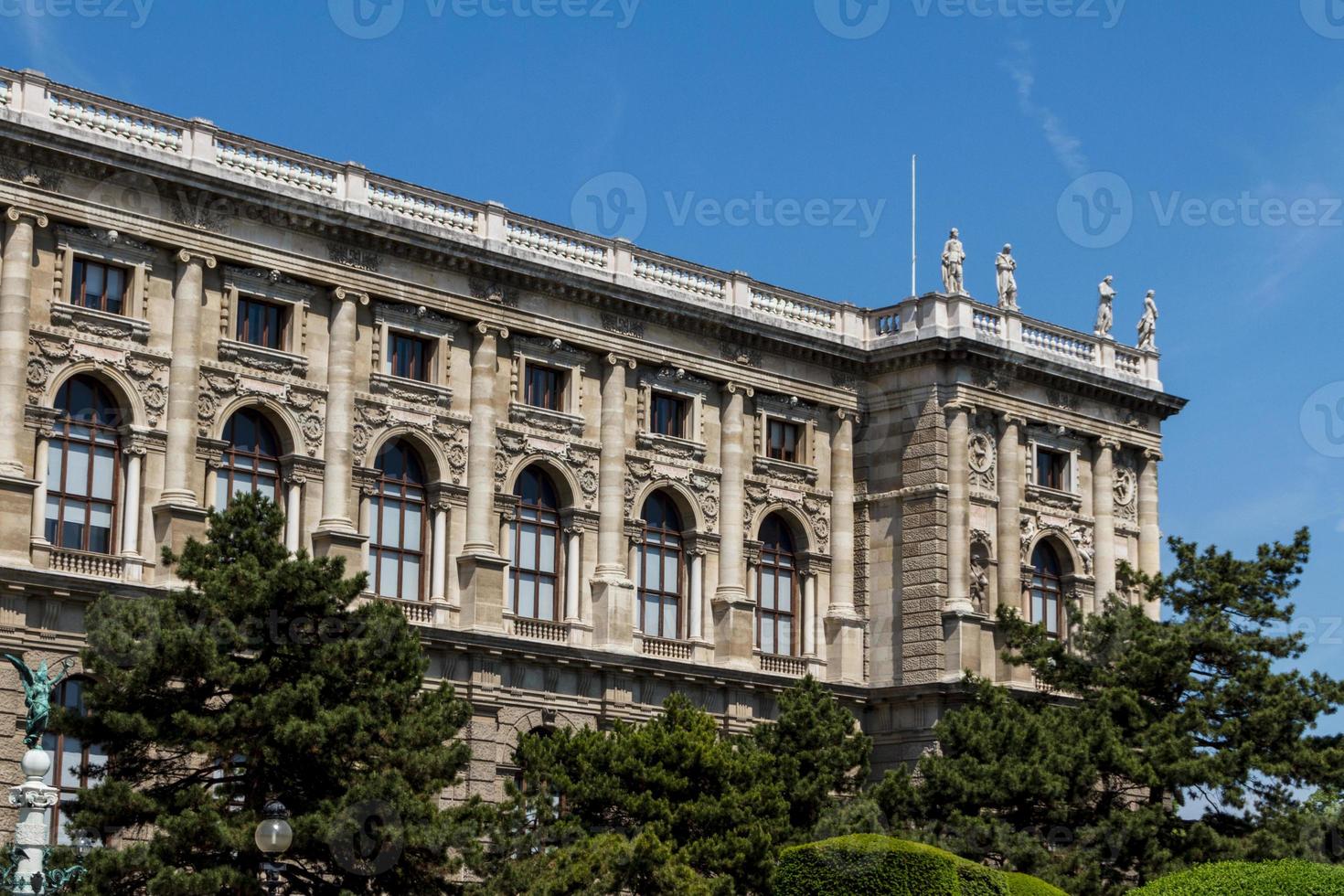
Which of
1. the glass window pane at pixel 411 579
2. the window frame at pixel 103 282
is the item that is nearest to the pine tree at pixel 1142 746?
the glass window pane at pixel 411 579

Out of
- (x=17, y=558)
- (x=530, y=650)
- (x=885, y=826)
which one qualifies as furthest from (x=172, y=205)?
(x=885, y=826)

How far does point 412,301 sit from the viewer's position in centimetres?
5175

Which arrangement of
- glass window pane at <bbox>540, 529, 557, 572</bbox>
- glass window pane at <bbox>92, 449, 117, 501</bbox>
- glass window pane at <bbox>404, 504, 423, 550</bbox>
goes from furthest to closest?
glass window pane at <bbox>540, 529, 557, 572</bbox>
glass window pane at <bbox>404, 504, 423, 550</bbox>
glass window pane at <bbox>92, 449, 117, 501</bbox>

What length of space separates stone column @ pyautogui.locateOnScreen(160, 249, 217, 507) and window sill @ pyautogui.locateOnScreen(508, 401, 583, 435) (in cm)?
827

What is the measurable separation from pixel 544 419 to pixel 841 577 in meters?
9.92

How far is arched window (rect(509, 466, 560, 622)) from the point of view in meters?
53.4

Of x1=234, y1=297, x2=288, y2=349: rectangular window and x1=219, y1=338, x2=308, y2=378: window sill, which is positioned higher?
x1=234, y1=297, x2=288, y2=349: rectangular window

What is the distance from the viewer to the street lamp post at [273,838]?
29766 mm

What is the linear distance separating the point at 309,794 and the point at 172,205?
47.7 ft

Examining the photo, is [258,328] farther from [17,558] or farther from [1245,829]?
[1245,829]

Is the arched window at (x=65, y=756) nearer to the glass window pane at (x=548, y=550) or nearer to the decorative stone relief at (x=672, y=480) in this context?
the glass window pane at (x=548, y=550)

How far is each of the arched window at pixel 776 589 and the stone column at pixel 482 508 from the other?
8.55 metres

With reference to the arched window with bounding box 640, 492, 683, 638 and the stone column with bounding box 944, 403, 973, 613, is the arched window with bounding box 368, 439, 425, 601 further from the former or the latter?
the stone column with bounding box 944, 403, 973, 613

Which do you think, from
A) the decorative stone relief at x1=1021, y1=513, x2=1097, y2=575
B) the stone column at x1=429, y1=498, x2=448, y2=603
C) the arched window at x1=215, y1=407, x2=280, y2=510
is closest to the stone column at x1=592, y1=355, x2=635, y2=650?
the stone column at x1=429, y1=498, x2=448, y2=603
